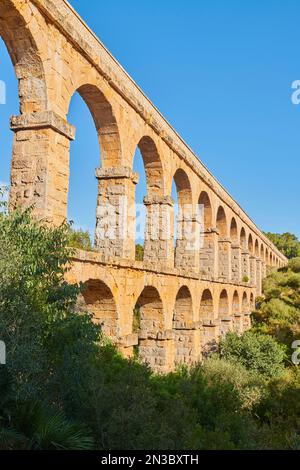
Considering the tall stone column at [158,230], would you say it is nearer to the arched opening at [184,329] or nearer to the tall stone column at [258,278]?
the arched opening at [184,329]

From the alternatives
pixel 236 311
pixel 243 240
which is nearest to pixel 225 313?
pixel 236 311

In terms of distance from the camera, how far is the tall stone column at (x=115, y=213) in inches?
416

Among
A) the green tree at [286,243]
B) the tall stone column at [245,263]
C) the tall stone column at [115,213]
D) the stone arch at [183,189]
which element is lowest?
the tall stone column at [115,213]

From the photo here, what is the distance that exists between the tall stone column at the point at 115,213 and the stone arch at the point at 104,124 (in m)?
0.31

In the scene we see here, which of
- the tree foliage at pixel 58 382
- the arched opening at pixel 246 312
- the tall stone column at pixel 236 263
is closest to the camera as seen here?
the tree foliage at pixel 58 382

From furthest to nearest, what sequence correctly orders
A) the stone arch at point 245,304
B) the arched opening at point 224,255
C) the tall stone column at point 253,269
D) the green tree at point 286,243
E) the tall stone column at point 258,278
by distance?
the green tree at point 286,243, the tall stone column at point 258,278, the tall stone column at point 253,269, the stone arch at point 245,304, the arched opening at point 224,255

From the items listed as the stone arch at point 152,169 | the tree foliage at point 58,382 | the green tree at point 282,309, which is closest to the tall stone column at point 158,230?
the stone arch at point 152,169

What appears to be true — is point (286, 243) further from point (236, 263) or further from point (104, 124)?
point (104, 124)

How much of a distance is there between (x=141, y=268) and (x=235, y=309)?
1441cm

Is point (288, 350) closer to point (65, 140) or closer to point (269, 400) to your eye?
point (269, 400)

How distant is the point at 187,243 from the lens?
1684 centimetres

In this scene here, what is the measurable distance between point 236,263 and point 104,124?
55.0 feet

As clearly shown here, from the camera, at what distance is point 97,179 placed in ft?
35.8
